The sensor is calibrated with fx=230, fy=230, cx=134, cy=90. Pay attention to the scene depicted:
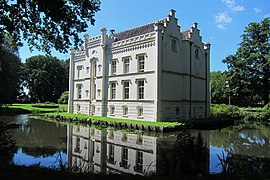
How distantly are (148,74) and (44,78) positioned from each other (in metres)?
54.1

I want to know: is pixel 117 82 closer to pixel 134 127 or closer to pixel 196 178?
pixel 134 127

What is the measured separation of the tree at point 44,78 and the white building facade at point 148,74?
1569 inches

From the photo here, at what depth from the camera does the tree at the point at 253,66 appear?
39781 millimetres

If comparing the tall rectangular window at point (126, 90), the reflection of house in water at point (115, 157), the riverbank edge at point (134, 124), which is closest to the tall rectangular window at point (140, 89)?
the tall rectangular window at point (126, 90)

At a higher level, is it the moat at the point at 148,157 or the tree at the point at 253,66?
the tree at the point at 253,66

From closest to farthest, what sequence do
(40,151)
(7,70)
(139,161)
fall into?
1. (139,161)
2. (40,151)
3. (7,70)

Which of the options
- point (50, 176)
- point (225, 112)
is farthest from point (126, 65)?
point (50, 176)

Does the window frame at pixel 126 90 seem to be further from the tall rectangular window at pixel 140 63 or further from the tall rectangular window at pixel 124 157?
the tall rectangular window at pixel 124 157

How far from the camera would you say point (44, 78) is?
2835 inches

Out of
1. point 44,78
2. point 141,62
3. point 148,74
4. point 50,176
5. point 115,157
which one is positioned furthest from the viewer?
point 44,78

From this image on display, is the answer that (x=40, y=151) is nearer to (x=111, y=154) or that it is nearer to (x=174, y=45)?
(x=111, y=154)

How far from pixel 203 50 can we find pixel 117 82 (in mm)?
13976

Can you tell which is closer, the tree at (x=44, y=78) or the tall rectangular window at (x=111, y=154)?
the tall rectangular window at (x=111, y=154)

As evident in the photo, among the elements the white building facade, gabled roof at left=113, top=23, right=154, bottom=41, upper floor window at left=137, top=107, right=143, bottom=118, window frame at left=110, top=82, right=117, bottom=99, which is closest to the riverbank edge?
upper floor window at left=137, top=107, right=143, bottom=118
